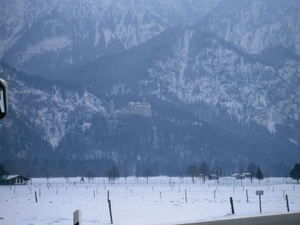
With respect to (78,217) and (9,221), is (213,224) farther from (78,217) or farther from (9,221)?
(78,217)

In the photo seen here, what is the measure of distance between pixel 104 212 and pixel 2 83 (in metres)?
29.7

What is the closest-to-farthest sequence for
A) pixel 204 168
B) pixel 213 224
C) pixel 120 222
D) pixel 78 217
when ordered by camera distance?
1. pixel 78 217
2. pixel 213 224
3. pixel 120 222
4. pixel 204 168

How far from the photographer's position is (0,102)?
1278cm

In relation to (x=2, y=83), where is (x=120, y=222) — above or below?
below

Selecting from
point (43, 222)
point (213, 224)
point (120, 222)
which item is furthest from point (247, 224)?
point (43, 222)

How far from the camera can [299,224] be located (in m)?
26.2

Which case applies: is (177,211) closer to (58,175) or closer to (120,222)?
(120,222)

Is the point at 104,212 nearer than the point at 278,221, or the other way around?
the point at 278,221

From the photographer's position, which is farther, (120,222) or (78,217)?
(120,222)

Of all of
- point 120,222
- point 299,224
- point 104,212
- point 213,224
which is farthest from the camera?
point 104,212

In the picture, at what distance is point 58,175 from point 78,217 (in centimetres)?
18373

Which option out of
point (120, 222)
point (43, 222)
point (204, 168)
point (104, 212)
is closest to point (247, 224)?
point (120, 222)

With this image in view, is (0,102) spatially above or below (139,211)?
above

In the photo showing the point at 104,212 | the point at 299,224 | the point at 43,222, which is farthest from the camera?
the point at 104,212
